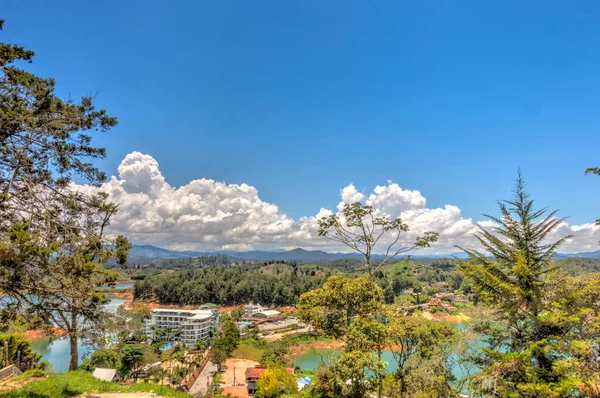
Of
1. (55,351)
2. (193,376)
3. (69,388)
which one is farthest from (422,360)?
(55,351)

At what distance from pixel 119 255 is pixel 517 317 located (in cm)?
840

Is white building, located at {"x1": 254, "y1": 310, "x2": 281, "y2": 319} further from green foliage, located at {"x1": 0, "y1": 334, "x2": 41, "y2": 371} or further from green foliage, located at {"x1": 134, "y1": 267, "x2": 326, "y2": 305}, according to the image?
green foliage, located at {"x1": 0, "y1": 334, "x2": 41, "y2": 371}

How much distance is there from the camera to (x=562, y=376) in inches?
211

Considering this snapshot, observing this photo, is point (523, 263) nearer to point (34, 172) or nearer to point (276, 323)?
point (34, 172)

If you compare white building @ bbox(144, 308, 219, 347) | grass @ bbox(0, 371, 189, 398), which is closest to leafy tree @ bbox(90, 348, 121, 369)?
grass @ bbox(0, 371, 189, 398)

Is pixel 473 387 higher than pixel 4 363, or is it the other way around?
pixel 473 387

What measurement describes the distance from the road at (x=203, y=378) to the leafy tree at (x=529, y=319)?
23856mm

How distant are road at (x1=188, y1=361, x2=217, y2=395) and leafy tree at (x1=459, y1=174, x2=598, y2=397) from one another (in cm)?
2386

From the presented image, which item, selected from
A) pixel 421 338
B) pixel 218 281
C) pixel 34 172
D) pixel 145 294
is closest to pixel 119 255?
pixel 34 172

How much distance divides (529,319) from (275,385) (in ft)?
46.1

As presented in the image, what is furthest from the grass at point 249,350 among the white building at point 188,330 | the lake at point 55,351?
the lake at point 55,351

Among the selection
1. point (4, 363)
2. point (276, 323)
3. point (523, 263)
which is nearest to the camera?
point (523, 263)

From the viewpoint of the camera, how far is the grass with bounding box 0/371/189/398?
7250 millimetres

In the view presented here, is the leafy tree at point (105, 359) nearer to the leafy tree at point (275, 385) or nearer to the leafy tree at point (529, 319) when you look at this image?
the leafy tree at point (275, 385)
